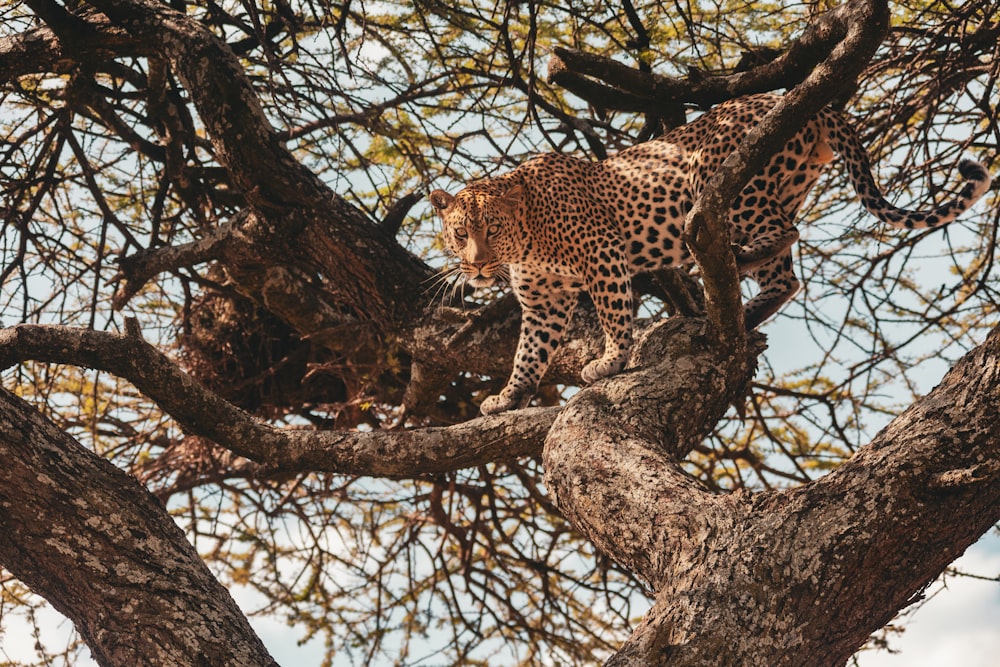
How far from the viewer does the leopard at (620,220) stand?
17.2ft

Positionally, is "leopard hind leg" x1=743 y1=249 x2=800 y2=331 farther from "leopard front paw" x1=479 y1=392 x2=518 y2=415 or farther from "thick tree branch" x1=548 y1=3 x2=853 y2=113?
"leopard front paw" x1=479 y1=392 x2=518 y2=415

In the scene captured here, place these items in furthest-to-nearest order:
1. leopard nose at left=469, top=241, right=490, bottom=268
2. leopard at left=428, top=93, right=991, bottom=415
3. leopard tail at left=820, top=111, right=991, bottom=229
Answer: leopard nose at left=469, top=241, right=490, bottom=268, leopard at left=428, top=93, right=991, bottom=415, leopard tail at left=820, top=111, right=991, bottom=229

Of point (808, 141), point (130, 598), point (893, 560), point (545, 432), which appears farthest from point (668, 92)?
point (130, 598)

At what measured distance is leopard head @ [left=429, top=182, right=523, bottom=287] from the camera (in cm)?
555

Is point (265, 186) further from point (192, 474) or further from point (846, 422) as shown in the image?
point (846, 422)

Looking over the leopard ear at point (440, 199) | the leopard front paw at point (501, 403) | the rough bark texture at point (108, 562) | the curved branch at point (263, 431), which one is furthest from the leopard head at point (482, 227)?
the rough bark texture at point (108, 562)

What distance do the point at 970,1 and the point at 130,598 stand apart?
15.7ft

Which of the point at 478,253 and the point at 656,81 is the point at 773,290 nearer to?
the point at 656,81

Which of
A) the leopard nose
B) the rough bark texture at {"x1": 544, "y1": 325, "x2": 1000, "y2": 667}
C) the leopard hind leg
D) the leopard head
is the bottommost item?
the rough bark texture at {"x1": 544, "y1": 325, "x2": 1000, "y2": 667}

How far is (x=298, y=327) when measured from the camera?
6.83m

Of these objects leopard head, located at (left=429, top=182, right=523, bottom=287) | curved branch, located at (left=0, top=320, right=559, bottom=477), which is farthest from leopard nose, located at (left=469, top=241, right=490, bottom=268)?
curved branch, located at (left=0, top=320, right=559, bottom=477)

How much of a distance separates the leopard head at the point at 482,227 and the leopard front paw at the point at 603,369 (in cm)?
79

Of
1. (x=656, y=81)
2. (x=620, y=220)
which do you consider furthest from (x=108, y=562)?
(x=656, y=81)

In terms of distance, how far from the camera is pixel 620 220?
18.6 ft
